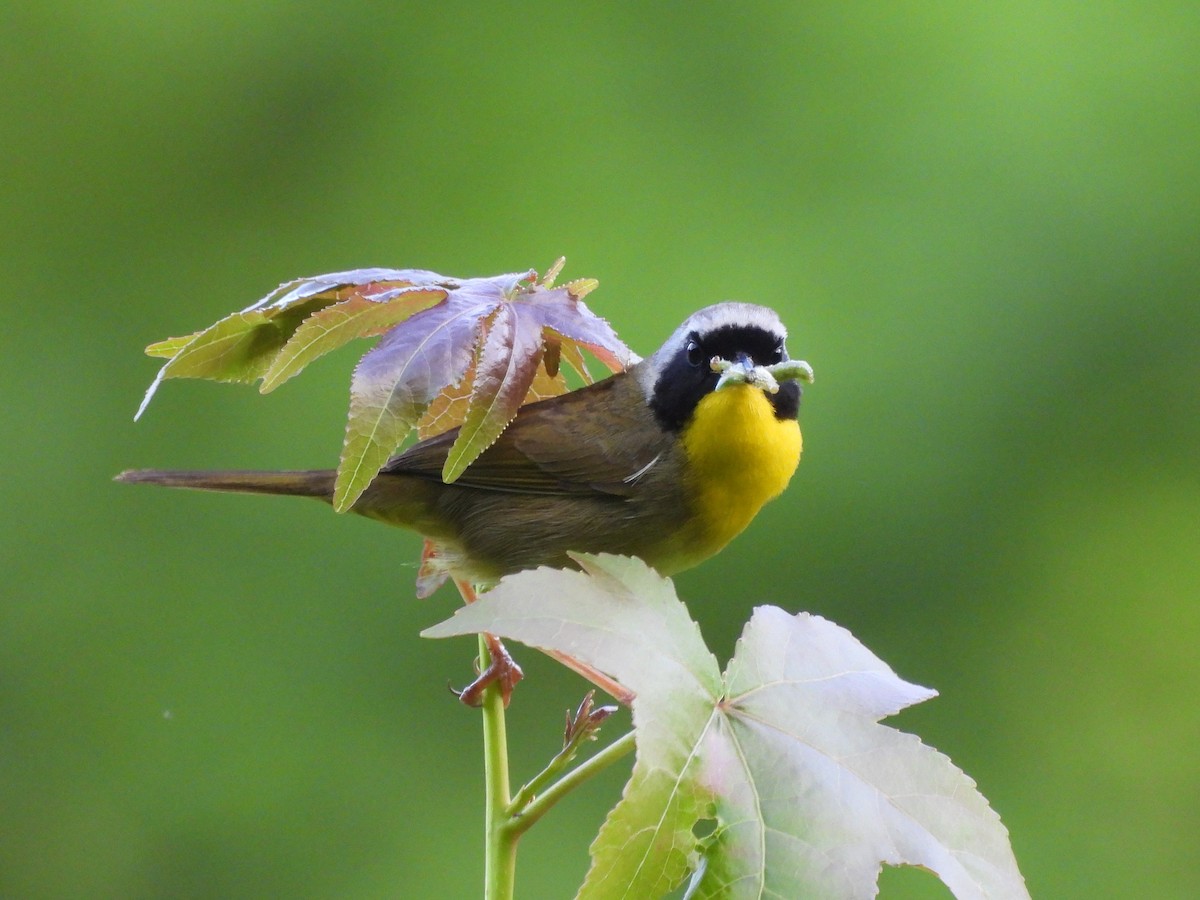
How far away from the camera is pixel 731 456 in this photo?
136 centimetres

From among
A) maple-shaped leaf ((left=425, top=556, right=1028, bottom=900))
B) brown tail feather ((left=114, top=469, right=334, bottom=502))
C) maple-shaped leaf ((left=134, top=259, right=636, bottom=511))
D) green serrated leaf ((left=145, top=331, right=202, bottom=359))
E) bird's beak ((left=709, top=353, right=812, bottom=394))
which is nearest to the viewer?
maple-shaped leaf ((left=425, top=556, right=1028, bottom=900))

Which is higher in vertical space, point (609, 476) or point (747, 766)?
point (609, 476)

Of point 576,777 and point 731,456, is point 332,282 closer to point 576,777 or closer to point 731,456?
point 576,777

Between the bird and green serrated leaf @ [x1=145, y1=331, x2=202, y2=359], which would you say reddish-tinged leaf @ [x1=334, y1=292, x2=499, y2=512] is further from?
the bird

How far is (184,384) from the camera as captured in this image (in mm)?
3043

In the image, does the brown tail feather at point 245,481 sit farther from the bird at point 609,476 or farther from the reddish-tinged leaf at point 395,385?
the reddish-tinged leaf at point 395,385

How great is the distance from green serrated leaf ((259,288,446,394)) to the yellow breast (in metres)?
0.42

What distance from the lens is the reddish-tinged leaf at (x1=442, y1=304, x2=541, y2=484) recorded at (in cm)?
87

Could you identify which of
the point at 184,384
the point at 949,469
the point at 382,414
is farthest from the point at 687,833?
the point at 184,384

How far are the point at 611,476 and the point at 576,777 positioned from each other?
0.61 meters

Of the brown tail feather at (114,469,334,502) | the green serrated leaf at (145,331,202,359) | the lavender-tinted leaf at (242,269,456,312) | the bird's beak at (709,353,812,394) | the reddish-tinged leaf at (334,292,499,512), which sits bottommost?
the brown tail feather at (114,469,334,502)

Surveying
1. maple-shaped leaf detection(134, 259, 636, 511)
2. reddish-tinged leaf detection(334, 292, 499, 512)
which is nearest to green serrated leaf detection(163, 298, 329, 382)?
maple-shaped leaf detection(134, 259, 636, 511)

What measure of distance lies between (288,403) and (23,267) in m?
0.80

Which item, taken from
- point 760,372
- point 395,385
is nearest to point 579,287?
point 760,372
